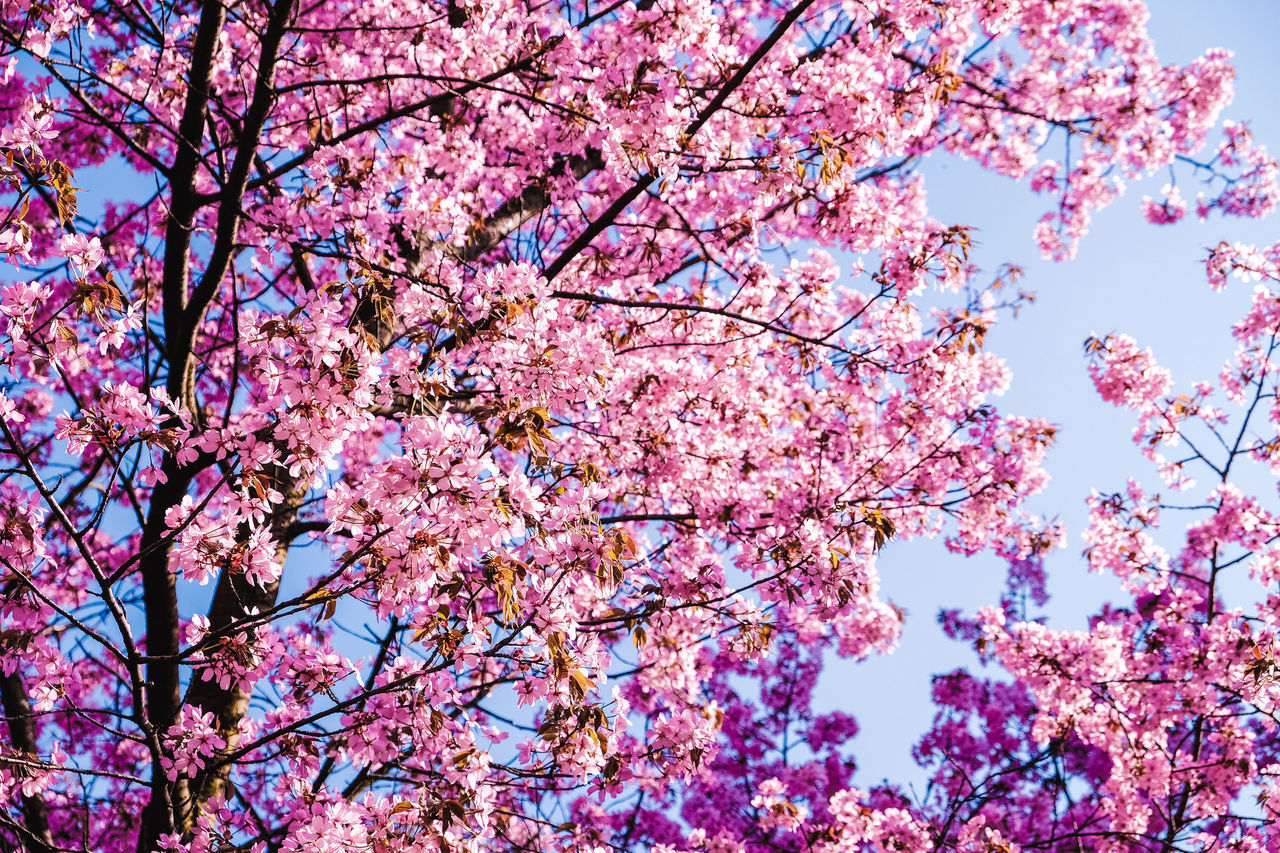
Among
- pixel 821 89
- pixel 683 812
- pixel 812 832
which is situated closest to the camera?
pixel 821 89

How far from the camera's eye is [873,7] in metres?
5.68

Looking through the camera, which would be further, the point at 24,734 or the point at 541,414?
the point at 24,734

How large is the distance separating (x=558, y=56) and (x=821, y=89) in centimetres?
186

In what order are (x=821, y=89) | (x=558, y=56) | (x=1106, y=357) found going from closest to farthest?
1. (x=558, y=56)
2. (x=821, y=89)
3. (x=1106, y=357)

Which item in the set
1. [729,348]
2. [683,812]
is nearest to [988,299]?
[729,348]

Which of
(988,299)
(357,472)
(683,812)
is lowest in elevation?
(683,812)

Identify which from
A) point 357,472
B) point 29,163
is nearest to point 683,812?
point 357,472

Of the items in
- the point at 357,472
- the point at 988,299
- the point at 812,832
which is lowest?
the point at 812,832

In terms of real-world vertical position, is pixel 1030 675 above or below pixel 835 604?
above

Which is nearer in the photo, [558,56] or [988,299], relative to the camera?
[558,56]

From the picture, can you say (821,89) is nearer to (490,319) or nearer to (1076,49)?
(490,319)

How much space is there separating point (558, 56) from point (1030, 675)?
26.0 ft

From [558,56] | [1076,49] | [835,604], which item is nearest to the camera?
[835,604]

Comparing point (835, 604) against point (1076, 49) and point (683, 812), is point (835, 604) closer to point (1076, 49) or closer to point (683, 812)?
point (683, 812)
